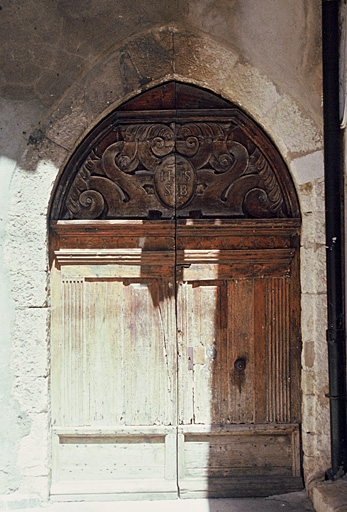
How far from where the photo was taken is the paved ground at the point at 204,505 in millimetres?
3557

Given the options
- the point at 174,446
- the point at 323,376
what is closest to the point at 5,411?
the point at 174,446

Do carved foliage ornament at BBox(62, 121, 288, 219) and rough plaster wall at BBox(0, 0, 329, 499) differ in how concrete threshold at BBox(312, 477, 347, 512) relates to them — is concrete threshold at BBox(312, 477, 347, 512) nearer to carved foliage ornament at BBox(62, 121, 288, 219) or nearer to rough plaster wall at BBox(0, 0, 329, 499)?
rough plaster wall at BBox(0, 0, 329, 499)

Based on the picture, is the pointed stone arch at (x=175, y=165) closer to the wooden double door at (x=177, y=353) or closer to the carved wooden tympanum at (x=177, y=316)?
the carved wooden tympanum at (x=177, y=316)

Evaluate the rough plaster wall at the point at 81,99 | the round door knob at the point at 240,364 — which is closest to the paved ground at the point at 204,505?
the rough plaster wall at the point at 81,99

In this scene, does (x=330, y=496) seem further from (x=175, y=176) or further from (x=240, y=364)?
(x=175, y=176)

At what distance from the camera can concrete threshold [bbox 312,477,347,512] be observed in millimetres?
3176

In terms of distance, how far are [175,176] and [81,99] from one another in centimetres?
82

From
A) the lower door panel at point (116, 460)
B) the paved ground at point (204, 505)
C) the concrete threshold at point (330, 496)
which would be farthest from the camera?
the lower door panel at point (116, 460)

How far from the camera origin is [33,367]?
142 inches

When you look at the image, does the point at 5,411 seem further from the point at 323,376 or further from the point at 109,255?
the point at 323,376

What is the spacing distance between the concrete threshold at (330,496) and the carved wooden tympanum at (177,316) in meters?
0.30

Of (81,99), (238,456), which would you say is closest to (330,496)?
(238,456)

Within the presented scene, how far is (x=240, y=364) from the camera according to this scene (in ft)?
12.4

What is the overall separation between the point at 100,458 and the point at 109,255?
4.69 ft
